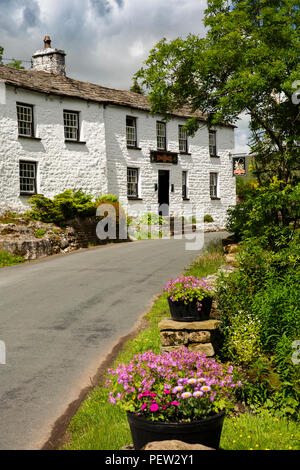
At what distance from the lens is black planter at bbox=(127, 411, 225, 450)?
380cm

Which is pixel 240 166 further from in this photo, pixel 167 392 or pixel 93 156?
pixel 167 392

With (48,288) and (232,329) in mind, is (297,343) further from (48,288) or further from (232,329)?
(48,288)

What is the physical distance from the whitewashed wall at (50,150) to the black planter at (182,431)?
65.6ft

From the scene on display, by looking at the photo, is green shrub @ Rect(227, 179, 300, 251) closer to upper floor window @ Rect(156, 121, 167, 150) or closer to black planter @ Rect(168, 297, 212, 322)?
black planter @ Rect(168, 297, 212, 322)

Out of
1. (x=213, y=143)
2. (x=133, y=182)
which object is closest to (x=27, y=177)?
(x=133, y=182)

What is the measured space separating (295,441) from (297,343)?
150cm

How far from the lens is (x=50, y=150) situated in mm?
24797

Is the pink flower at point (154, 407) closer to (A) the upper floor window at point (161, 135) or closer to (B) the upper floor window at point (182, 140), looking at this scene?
(A) the upper floor window at point (161, 135)

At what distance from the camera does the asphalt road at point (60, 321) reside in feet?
19.8

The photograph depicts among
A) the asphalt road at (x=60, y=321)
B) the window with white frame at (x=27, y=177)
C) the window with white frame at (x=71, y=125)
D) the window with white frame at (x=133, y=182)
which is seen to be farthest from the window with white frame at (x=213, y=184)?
the asphalt road at (x=60, y=321)

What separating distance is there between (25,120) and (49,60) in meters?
5.84

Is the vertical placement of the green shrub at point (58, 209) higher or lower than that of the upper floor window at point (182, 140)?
lower
